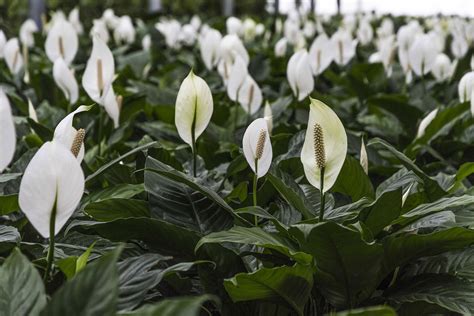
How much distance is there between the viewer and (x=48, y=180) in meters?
1.29

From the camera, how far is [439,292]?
161 centimetres

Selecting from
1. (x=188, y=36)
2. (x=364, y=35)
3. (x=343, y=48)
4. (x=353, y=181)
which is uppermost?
(x=353, y=181)

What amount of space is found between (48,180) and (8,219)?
2.04ft

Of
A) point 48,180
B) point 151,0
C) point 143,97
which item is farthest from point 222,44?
point 151,0

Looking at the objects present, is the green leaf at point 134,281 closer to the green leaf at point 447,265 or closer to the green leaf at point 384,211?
the green leaf at point 384,211

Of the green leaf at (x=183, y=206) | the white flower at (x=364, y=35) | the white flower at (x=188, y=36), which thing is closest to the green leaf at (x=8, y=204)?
the green leaf at (x=183, y=206)

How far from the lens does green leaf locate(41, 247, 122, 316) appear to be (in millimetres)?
1057

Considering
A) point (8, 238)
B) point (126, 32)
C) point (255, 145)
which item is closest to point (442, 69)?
point (126, 32)

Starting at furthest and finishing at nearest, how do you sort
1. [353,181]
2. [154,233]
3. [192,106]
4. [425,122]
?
[425,122]
[353,181]
[192,106]
[154,233]

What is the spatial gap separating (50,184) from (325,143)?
497 millimetres

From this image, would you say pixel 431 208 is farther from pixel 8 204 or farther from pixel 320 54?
pixel 320 54

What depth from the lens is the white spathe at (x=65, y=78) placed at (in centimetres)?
279

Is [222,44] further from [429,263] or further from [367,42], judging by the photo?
[367,42]

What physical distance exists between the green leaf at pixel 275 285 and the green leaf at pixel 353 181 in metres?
0.46
